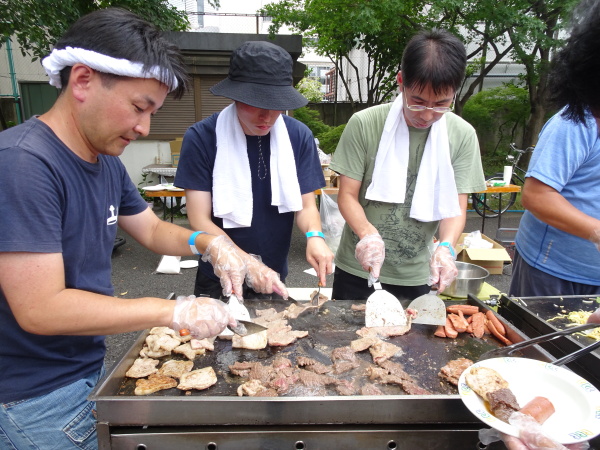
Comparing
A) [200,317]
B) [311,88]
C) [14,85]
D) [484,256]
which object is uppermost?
[311,88]

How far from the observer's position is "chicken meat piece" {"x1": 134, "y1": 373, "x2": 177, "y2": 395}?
5.68 feet

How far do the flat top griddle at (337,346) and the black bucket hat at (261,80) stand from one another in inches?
49.3

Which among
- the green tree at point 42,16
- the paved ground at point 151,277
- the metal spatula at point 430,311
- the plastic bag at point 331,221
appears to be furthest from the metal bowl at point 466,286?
the green tree at point 42,16

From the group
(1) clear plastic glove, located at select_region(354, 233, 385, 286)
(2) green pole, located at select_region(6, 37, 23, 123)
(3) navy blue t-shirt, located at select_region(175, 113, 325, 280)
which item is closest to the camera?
(1) clear plastic glove, located at select_region(354, 233, 385, 286)

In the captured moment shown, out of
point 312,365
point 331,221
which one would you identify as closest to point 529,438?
point 312,365

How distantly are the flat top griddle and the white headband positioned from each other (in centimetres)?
128

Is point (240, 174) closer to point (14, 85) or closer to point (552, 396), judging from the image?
point (552, 396)

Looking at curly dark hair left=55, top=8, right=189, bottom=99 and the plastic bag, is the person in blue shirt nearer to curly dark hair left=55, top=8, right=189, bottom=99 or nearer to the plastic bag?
curly dark hair left=55, top=8, right=189, bottom=99

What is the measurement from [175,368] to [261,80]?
1.58 m

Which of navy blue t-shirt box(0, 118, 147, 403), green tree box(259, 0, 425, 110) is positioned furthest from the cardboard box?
green tree box(259, 0, 425, 110)

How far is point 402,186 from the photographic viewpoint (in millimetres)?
2697

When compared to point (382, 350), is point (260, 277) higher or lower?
higher

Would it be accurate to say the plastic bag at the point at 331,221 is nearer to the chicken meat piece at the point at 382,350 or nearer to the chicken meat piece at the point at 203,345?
the chicken meat piece at the point at 382,350

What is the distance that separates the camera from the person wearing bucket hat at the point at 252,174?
237cm
